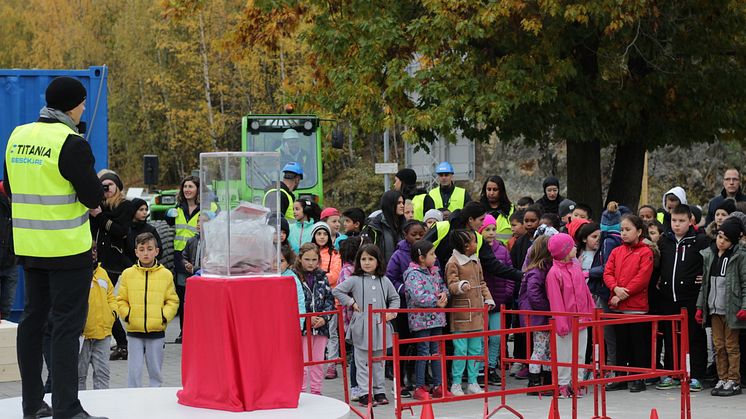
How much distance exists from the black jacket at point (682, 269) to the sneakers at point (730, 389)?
0.96m

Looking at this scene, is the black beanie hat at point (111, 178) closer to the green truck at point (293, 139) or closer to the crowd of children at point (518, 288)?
the crowd of children at point (518, 288)

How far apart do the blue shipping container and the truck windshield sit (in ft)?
28.5

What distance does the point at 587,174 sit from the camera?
21297 mm

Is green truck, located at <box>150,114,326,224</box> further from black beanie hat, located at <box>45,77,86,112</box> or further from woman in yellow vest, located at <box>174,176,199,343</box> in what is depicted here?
black beanie hat, located at <box>45,77,86,112</box>

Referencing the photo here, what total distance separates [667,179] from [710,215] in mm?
23299

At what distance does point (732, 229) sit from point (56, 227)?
720 centimetres

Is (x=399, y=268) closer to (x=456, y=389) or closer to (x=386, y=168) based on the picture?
(x=456, y=389)

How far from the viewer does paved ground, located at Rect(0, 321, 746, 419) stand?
1086 cm

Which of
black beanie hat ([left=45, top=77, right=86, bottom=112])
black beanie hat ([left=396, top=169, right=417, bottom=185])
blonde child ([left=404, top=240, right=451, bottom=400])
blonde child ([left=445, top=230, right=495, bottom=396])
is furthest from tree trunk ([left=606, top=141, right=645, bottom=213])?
black beanie hat ([left=45, top=77, right=86, bottom=112])

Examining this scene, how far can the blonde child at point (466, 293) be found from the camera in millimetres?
11953

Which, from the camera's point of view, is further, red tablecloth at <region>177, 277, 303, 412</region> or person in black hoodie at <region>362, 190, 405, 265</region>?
person in black hoodie at <region>362, 190, 405, 265</region>

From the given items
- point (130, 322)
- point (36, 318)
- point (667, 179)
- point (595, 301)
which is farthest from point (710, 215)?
point (667, 179)

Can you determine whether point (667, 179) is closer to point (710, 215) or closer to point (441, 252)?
point (710, 215)

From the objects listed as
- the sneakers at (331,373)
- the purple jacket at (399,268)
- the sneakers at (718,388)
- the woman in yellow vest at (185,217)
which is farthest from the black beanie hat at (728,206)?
the woman in yellow vest at (185,217)
